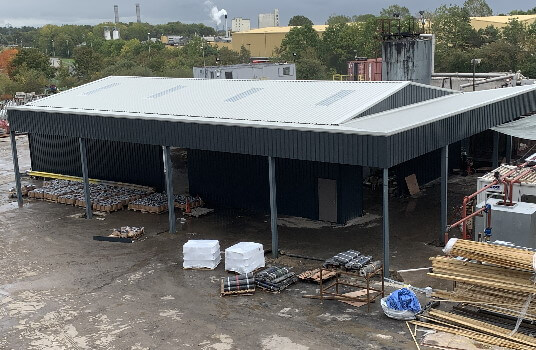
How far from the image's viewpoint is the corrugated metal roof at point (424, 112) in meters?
24.5

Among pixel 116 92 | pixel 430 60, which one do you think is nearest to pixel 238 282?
pixel 116 92

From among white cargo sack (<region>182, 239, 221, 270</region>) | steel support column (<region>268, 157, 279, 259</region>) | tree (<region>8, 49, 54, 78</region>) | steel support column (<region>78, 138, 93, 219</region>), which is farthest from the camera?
tree (<region>8, 49, 54, 78</region>)

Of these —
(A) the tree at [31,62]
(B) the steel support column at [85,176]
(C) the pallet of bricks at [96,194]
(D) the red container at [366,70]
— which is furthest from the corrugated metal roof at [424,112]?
(A) the tree at [31,62]

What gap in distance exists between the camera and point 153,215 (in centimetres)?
3406

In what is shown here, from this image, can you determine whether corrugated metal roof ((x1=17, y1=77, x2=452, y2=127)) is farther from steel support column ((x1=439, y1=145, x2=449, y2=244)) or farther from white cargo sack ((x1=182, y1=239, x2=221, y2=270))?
white cargo sack ((x1=182, y1=239, x2=221, y2=270))

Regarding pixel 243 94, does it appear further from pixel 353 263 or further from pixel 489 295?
pixel 489 295

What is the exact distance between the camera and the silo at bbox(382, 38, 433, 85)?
156 ft

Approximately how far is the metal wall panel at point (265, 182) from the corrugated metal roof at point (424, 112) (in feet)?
13.5

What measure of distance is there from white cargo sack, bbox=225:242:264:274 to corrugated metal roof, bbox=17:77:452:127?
5.07 meters

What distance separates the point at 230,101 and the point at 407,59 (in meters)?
20.5

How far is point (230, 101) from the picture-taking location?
3206cm

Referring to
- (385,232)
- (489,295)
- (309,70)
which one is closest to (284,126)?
(385,232)

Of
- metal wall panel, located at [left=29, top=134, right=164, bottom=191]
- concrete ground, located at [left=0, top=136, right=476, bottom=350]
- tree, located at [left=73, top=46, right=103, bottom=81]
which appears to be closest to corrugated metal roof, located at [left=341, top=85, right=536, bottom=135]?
concrete ground, located at [left=0, top=136, right=476, bottom=350]

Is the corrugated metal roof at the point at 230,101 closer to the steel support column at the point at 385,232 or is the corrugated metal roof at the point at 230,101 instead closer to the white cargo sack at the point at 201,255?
the steel support column at the point at 385,232
